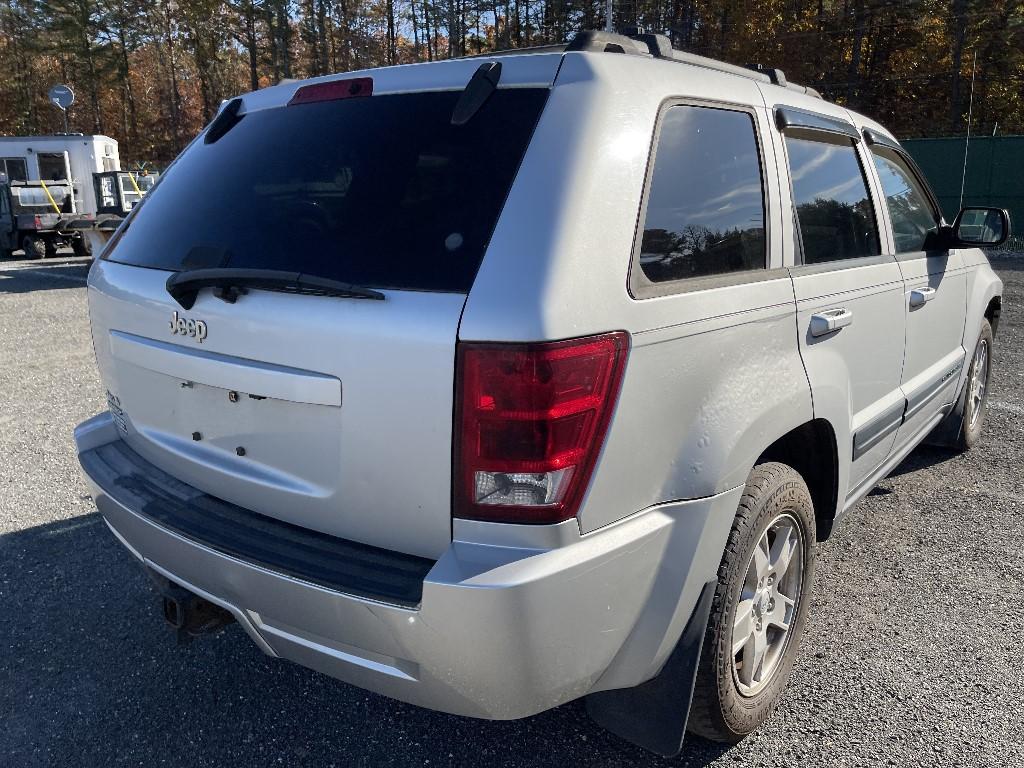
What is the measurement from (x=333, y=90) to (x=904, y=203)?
266 cm

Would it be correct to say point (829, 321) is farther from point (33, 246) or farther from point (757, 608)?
point (33, 246)

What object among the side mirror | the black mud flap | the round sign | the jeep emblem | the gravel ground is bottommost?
the gravel ground

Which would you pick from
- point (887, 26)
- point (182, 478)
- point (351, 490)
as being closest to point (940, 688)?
point (351, 490)

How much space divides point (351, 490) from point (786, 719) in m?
1.63

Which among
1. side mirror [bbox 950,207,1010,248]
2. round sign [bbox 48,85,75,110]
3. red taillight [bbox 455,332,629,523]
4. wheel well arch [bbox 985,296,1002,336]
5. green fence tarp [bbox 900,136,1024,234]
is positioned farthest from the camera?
round sign [bbox 48,85,75,110]

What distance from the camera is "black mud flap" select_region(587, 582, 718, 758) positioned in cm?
202

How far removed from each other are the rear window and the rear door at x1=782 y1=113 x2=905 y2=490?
1079 millimetres

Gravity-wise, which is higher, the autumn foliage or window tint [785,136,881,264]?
the autumn foliage

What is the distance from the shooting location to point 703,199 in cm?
215

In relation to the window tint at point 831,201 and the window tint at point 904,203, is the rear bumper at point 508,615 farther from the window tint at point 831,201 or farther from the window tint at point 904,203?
the window tint at point 904,203

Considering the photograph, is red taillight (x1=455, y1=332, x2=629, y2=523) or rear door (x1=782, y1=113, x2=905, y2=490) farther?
rear door (x1=782, y1=113, x2=905, y2=490)

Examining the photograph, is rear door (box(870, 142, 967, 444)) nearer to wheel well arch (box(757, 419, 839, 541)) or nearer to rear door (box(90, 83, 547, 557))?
wheel well arch (box(757, 419, 839, 541))

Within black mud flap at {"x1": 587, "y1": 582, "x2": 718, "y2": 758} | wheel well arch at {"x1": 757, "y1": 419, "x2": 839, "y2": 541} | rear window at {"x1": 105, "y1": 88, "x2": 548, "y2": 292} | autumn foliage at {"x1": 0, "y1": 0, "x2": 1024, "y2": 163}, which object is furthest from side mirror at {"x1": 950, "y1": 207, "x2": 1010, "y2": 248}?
autumn foliage at {"x1": 0, "y1": 0, "x2": 1024, "y2": 163}

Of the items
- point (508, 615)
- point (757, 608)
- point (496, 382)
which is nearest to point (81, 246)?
point (757, 608)
